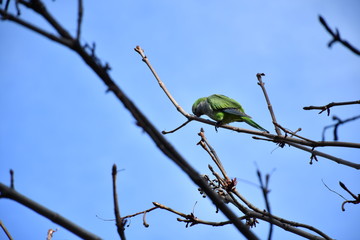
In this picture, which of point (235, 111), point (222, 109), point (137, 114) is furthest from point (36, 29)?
point (222, 109)

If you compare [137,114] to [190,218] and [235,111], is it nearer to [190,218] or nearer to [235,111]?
[190,218]

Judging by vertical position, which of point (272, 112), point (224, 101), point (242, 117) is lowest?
point (272, 112)

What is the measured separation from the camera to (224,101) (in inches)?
302

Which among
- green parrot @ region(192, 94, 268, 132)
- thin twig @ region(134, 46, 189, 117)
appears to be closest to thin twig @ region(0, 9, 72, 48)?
thin twig @ region(134, 46, 189, 117)

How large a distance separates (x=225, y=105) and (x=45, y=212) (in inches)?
232

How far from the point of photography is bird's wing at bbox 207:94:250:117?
7.29 m

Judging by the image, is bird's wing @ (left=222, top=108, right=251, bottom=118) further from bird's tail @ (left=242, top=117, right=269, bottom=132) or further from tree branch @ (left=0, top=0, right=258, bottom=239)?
tree branch @ (left=0, top=0, right=258, bottom=239)

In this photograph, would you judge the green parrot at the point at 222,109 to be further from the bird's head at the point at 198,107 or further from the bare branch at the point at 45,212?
the bare branch at the point at 45,212

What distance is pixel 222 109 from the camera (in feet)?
24.5

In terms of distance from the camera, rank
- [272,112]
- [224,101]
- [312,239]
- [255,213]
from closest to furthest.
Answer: [312,239] → [255,213] → [272,112] → [224,101]

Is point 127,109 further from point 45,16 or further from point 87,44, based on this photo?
point 45,16

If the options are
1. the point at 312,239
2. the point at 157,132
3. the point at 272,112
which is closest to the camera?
the point at 157,132

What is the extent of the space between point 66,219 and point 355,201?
266 centimetres

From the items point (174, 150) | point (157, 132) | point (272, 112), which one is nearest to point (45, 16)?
point (157, 132)
